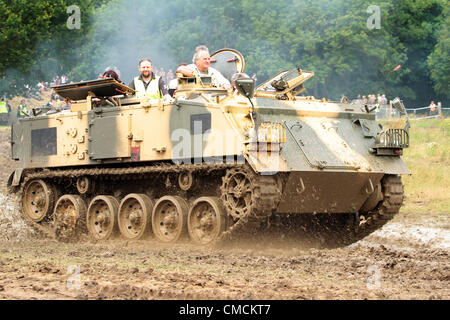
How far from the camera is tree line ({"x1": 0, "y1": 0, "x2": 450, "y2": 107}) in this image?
116ft

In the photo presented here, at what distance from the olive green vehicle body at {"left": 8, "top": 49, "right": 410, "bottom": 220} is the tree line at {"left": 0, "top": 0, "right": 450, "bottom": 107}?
18.4m

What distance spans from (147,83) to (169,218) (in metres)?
2.79

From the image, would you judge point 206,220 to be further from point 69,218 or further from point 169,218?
point 69,218

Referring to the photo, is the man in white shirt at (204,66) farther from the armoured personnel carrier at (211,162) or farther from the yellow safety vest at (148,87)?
the yellow safety vest at (148,87)

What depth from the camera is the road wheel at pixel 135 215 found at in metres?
13.8

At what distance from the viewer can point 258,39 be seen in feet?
146

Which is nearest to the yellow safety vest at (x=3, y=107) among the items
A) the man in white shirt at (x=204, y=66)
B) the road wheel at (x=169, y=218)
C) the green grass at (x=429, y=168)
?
the green grass at (x=429, y=168)

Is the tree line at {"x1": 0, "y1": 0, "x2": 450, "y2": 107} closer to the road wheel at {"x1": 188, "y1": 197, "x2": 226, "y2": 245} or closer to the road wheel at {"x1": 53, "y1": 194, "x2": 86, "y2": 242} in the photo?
the road wheel at {"x1": 53, "y1": 194, "x2": 86, "y2": 242}

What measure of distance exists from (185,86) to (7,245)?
A: 384cm

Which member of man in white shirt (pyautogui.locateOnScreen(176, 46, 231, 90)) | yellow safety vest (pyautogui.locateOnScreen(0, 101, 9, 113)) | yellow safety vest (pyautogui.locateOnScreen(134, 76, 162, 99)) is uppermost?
yellow safety vest (pyautogui.locateOnScreen(0, 101, 9, 113))

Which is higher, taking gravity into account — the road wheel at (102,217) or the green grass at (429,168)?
the green grass at (429,168)

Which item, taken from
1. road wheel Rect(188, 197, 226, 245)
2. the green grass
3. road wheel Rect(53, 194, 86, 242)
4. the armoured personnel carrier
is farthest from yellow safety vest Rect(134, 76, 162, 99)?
the green grass

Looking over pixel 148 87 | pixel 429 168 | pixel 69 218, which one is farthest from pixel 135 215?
pixel 429 168

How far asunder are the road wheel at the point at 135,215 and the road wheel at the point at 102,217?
14 centimetres
